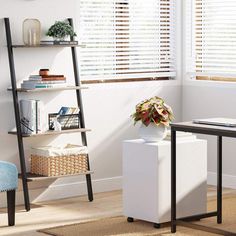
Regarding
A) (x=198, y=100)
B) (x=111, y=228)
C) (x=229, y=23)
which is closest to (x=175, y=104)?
(x=198, y=100)

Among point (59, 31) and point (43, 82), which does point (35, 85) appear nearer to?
point (43, 82)

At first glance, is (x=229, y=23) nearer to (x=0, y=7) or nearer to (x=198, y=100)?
(x=198, y=100)

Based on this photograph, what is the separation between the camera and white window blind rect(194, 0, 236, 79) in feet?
23.4

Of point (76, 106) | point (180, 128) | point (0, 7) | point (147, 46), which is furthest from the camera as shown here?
point (147, 46)

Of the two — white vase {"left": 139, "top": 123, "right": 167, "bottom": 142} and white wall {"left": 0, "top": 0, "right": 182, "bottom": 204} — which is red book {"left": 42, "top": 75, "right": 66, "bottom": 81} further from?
white vase {"left": 139, "top": 123, "right": 167, "bottom": 142}

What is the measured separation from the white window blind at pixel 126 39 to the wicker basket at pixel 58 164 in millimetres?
811

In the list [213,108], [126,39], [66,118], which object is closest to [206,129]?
[66,118]

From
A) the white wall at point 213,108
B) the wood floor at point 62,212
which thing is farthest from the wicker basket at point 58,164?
the white wall at point 213,108

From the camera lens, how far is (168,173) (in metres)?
5.49

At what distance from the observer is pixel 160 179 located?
5445mm

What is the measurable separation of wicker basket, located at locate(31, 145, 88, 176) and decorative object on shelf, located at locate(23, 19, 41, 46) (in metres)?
0.92

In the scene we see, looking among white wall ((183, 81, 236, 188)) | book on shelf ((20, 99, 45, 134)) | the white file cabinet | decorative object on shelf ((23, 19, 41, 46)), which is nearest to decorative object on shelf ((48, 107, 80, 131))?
book on shelf ((20, 99, 45, 134))

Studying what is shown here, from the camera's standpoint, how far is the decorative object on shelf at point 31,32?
245 inches

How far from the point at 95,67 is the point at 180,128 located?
1.91 meters
